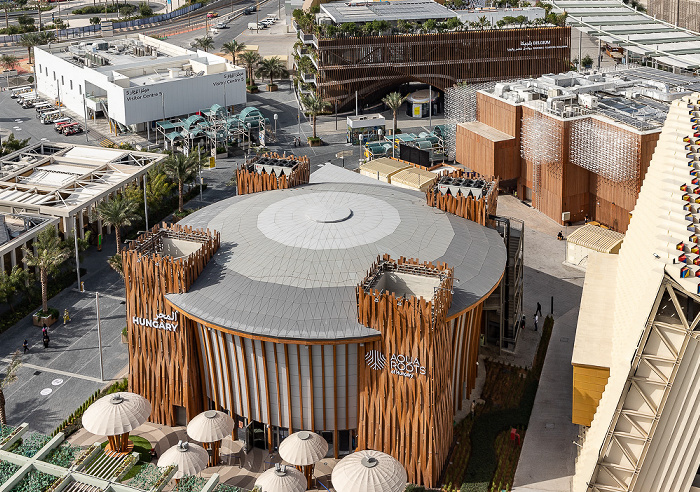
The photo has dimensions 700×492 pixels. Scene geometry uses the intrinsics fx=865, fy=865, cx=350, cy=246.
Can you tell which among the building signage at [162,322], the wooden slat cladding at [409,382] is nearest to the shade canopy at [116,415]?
the building signage at [162,322]

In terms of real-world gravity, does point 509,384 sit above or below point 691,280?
below

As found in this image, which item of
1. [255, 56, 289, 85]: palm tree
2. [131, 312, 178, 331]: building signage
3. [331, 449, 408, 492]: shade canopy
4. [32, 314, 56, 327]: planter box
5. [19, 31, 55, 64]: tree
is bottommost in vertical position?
[32, 314, 56, 327]: planter box

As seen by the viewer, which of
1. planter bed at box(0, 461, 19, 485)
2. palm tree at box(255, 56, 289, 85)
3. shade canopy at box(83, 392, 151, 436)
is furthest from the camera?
palm tree at box(255, 56, 289, 85)

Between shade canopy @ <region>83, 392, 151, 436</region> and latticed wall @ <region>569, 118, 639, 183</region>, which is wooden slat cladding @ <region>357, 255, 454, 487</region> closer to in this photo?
shade canopy @ <region>83, 392, 151, 436</region>

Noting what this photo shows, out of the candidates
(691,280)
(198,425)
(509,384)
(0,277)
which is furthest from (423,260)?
(0,277)

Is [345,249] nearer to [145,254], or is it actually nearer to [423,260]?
[423,260]

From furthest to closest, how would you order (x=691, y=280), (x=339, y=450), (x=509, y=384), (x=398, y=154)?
(x=398, y=154) → (x=509, y=384) → (x=339, y=450) → (x=691, y=280)

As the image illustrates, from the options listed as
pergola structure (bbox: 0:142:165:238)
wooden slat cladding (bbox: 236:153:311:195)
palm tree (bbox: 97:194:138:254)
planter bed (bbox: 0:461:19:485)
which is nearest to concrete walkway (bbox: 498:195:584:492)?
wooden slat cladding (bbox: 236:153:311:195)
